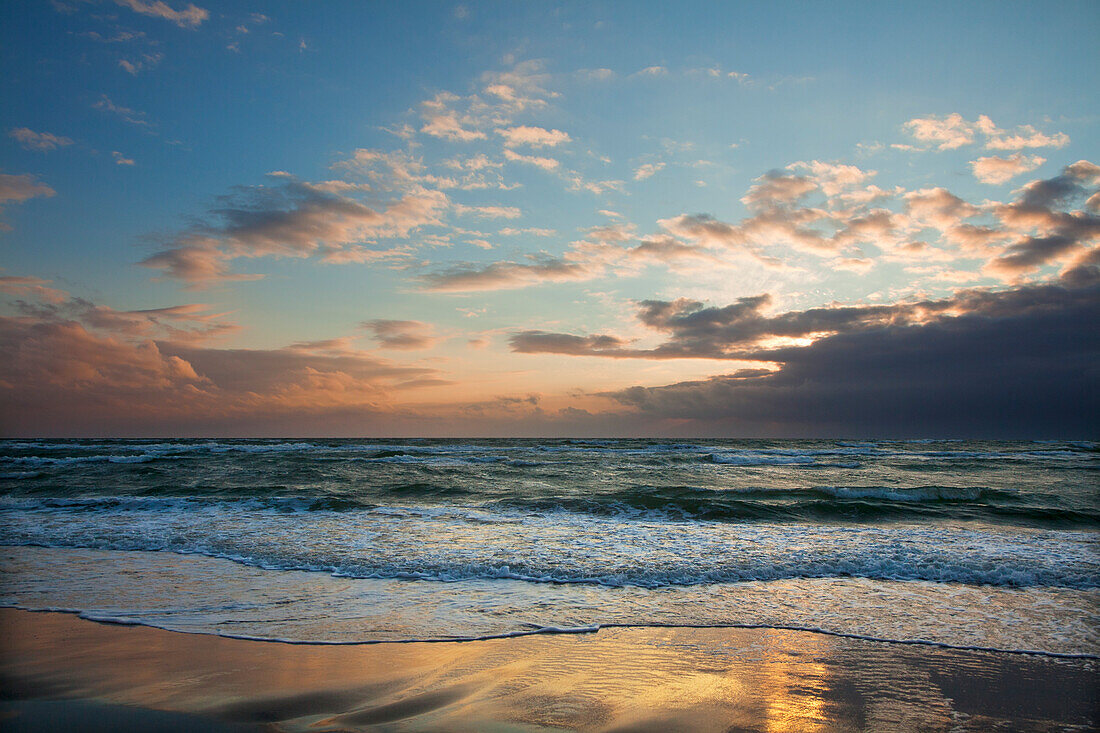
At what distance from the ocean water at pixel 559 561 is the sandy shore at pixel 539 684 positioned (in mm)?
483

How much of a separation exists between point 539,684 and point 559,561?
4.48m

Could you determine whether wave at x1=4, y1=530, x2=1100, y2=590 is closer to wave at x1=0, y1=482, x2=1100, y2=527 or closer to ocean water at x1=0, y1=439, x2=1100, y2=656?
ocean water at x1=0, y1=439, x2=1100, y2=656

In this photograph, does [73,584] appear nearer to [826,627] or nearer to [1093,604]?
[826,627]

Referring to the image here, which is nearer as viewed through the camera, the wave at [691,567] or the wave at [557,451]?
the wave at [691,567]

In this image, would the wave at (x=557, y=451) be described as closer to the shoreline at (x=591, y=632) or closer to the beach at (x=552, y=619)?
the beach at (x=552, y=619)

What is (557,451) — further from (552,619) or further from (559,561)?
(552,619)

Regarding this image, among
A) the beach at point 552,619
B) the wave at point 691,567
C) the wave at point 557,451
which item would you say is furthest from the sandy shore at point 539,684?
the wave at point 557,451

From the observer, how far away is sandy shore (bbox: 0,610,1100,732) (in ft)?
13.5

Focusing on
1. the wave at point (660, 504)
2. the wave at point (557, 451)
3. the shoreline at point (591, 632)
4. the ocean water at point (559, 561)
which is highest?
the shoreline at point (591, 632)

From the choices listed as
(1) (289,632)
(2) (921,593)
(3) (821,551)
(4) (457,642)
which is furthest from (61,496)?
(2) (921,593)

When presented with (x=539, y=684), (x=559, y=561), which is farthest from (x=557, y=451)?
(x=539, y=684)

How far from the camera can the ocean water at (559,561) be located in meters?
6.48

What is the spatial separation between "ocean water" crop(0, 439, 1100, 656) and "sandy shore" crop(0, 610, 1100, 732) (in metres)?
0.48

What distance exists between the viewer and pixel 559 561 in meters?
9.16
